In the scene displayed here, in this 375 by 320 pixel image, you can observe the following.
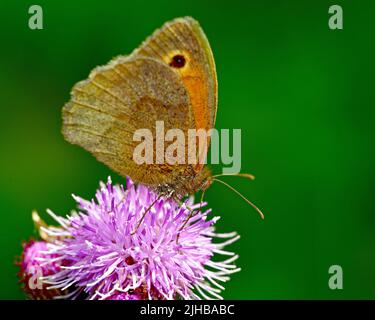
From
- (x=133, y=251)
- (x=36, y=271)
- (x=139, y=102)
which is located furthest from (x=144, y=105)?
(x=36, y=271)

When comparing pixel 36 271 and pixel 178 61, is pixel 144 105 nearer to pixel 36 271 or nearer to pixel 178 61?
pixel 178 61

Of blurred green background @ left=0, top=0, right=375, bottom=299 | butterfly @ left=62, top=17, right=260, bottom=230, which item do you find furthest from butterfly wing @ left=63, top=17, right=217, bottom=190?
blurred green background @ left=0, top=0, right=375, bottom=299

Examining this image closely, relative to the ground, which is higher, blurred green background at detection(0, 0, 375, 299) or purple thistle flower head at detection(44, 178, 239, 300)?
blurred green background at detection(0, 0, 375, 299)

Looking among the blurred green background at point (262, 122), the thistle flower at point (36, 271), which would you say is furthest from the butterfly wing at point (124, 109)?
the blurred green background at point (262, 122)

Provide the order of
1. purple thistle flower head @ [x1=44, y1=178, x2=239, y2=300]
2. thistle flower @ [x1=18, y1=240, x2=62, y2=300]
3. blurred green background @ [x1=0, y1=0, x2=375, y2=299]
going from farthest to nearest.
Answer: blurred green background @ [x1=0, y1=0, x2=375, y2=299], thistle flower @ [x1=18, y1=240, x2=62, y2=300], purple thistle flower head @ [x1=44, y1=178, x2=239, y2=300]

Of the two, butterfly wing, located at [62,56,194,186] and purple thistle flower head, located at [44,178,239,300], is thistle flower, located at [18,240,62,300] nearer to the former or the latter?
purple thistle flower head, located at [44,178,239,300]

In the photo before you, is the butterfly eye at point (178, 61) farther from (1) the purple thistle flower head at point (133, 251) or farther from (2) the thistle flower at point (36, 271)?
(2) the thistle flower at point (36, 271)
